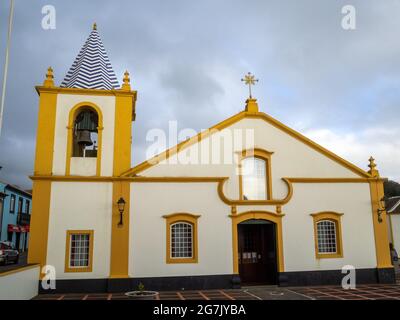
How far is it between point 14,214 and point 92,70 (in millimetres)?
29937

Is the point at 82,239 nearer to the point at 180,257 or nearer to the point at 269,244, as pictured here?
the point at 180,257

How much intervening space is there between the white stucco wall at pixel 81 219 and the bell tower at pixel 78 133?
24 cm

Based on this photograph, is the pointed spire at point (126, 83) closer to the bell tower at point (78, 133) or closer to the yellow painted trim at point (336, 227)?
the bell tower at point (78, 133)

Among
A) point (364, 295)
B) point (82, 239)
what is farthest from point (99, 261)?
point (364, 295)

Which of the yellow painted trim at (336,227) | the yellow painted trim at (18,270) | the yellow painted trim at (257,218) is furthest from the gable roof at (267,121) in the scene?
the yellow painted trim at (18,270)

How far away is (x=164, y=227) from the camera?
563 inches

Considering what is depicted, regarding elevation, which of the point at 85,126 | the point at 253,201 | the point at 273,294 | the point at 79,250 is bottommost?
the point at 273,294

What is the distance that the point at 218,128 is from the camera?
50.7ft

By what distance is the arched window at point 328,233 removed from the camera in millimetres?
15273

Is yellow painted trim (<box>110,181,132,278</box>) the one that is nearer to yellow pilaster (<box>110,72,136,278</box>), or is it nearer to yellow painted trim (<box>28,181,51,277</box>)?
Result: yellow pilaster (<box>110,72,136,278</box>)

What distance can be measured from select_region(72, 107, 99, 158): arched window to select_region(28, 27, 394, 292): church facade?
0.04 meters

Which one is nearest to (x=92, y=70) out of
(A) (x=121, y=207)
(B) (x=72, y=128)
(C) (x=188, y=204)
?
(B) (x=72, y=128)

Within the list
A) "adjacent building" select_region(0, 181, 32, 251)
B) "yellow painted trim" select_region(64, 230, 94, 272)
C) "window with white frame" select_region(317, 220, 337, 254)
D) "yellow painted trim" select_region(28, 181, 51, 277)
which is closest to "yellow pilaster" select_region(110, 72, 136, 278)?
"yellow painted trim" select_region(64, 230, 94, 272)

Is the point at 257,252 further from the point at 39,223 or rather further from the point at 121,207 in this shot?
the point at 39,223
